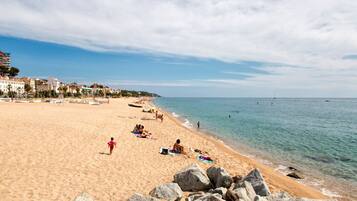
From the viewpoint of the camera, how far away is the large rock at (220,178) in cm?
1125

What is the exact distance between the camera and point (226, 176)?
37.3 feet

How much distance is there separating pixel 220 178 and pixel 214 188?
451 mm

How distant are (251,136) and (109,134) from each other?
17.9 m

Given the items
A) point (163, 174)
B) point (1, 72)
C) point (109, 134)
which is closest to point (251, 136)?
point (109, 134)

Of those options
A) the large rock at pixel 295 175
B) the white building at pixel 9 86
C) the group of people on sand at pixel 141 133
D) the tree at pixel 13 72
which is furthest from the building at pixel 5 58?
the large rock at pixel 295 175

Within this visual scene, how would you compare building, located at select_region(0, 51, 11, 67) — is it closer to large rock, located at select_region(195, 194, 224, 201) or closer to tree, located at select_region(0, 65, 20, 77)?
tree, located at select_region(0, 65, 20, 77)

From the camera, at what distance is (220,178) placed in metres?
11.4

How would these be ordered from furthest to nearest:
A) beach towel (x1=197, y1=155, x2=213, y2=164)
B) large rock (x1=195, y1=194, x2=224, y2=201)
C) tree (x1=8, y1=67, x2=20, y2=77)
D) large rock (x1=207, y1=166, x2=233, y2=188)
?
tree (x1=8, y1=67, x2=20, y2=77) → beach towel (x1=197, y1=155, x2=213, y2=164) → large rock (x1=207, y1=166, x2=233, y2=188) → large rock (x1=195, y1=194, x2=224, y2=201)

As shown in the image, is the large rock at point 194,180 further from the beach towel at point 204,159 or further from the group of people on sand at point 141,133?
the group of people on sand at point 141,133

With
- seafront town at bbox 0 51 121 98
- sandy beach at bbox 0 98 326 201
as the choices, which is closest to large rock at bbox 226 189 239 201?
sandy beach at bbox 0 98 326 201

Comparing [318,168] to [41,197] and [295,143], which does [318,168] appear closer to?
[295,143]

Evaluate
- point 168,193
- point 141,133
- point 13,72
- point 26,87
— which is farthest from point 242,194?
point 13,72

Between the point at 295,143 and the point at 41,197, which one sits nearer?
the point at 41,197

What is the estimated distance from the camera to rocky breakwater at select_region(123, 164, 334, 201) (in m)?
9.03
